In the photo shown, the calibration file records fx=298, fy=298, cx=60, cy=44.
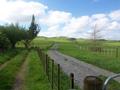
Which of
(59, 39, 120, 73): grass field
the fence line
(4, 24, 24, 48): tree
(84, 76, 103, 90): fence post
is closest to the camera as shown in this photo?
(84, 76, 103, 90): fence post

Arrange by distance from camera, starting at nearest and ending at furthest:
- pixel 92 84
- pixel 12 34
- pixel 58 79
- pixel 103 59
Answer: pixel 92 84, pixel 58 79, pixel 103 59, pixel 12 34

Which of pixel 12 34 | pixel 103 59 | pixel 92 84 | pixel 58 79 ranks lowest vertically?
pixel 103 59

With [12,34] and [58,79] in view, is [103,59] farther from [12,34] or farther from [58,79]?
[12,34]

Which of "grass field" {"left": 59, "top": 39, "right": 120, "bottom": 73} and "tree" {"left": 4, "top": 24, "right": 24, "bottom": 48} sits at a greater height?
"tree" {"left": 4, "top": 24, "right": 24, "bottom": 48}

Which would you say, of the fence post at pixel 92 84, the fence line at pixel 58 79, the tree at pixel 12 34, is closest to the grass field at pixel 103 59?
the fence line at pixel 58 79

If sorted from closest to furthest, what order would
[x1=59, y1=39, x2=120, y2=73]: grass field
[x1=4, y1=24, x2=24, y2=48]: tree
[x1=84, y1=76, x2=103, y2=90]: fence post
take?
[x1=84, y1=76, x2=103, y2=90]: fence post
[x1=59, y1=39, x2=120, y2=73]: grass field
[x1=4, y1=24, x2=24, y2=48]: tree

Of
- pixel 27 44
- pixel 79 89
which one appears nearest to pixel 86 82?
pixel 79 89

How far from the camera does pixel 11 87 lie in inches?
551

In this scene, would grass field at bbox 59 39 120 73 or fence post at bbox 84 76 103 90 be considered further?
grass field at bbox 59 39 120 73

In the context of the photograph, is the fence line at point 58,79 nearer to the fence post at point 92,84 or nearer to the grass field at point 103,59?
the fence post at point 92,84

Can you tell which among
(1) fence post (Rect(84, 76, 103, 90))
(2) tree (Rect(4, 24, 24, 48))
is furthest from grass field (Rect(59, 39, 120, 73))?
(2) tree (Rect(4, 24, 24, 48))

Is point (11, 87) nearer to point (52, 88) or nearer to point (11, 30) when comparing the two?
point (52, 88)

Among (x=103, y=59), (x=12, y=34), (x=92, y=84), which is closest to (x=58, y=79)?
(x=92, y=84)

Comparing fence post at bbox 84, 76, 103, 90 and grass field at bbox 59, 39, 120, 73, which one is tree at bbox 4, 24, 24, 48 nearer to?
grass field at bbox 59, 39, 120, 73
